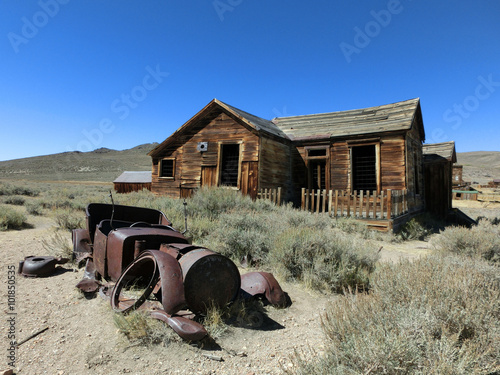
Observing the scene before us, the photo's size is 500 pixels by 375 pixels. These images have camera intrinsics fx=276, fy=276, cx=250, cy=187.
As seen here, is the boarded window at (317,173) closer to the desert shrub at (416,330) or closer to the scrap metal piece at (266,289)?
the scrap metal piece at (266,289)

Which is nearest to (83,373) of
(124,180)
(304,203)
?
(304,203)

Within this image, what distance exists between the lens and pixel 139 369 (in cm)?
222

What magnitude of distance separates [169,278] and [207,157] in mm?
10598

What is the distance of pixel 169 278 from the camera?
2.52 metres

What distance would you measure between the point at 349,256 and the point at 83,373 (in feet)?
12.1

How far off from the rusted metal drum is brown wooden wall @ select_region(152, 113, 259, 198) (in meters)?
8.49

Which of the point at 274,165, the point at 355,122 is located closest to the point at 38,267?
the point at 274,165

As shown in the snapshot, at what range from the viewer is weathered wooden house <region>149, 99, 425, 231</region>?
37.5 feet

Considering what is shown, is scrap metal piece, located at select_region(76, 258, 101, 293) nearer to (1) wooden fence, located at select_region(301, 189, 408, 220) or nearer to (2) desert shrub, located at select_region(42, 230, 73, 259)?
(2) desert shrub, located at select_region(42, 230, 73, 259)

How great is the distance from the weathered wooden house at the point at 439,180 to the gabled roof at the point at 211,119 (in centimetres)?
812

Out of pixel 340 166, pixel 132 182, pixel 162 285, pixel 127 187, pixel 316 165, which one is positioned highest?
pixel 316 165

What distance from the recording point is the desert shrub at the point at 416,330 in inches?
66.4

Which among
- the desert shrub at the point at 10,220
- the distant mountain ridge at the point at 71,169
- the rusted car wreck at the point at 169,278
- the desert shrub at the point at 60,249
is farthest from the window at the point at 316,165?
the distant mountain ridge at the point at 71,169

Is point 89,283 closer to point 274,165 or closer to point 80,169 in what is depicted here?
point 274,165
